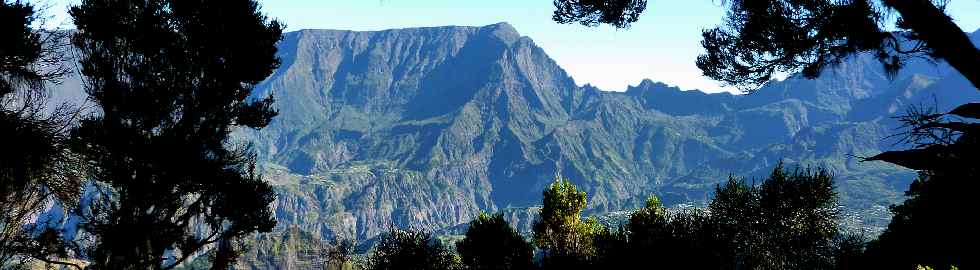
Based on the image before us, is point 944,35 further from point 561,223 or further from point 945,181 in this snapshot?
point 561,223

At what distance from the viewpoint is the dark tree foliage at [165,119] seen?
15.6 metres

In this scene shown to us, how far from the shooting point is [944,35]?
A: 27.8 feet

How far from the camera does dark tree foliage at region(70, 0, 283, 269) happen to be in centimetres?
1562

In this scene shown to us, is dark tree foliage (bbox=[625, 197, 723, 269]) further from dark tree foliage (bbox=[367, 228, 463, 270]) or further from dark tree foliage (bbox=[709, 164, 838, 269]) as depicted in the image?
dark tree foliage (bbox=[367, 228, 463, 270])

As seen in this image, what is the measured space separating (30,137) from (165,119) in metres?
3.31

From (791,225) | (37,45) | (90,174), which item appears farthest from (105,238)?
(791,225)

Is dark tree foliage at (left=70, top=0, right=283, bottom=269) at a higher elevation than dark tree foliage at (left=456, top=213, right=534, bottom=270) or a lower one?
higher

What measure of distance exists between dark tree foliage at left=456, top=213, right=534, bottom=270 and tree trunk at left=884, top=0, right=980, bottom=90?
1196 inches

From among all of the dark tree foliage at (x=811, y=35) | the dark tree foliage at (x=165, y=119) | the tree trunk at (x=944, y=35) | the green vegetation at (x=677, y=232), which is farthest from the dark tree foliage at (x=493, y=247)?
the tree trunk at (x=944, y=35)

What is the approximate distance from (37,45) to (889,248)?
72.6 ft

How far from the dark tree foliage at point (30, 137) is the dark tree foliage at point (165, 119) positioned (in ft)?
2.79

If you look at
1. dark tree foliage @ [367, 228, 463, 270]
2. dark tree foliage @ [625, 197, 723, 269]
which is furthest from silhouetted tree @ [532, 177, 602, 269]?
dark tree foliage @ [625, 197, 723, 269]

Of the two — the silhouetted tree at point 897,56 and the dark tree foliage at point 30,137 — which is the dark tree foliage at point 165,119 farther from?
the silhouetted tree at point 897,56

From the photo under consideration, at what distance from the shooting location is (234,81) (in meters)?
17.9
